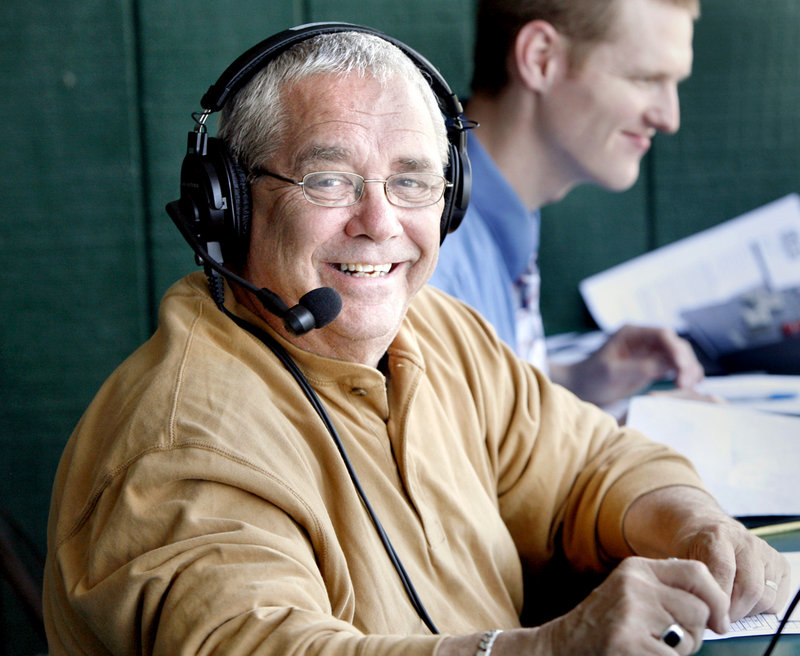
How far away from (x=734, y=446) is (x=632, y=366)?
17.5 inches

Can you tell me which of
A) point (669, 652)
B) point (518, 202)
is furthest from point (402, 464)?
point (518, 202)

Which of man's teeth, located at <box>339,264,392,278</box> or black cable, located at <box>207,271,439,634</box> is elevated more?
man's teeth, located at <box>339,264,392,278</box>

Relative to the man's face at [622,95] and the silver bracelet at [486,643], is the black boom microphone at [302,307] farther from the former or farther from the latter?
the man's face at [622,95]

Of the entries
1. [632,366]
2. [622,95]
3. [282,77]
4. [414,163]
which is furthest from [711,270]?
[282,77]

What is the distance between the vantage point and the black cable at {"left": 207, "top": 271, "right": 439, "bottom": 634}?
85 centimetres

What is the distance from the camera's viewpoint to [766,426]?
1386 mm

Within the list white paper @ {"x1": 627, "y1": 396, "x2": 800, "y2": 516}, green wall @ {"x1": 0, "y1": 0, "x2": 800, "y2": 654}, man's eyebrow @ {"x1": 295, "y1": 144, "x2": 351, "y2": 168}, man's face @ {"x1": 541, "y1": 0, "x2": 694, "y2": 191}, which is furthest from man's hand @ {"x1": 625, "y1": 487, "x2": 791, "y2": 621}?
green wall @ {"x1": 0, "y1": 0, "x2": 800, "y2": 654}

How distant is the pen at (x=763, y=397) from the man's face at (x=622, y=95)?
19.7 inches

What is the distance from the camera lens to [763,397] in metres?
1.61

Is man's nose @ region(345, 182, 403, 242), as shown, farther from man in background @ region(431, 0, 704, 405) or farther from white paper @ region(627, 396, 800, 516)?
man in background @ region(431, 0, 704, 405)

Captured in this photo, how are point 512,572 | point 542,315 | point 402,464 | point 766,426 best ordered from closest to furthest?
1. point 402,464
2. point 512,572
3. point 766,426
4. point 542,315

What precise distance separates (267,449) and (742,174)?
1.81 m

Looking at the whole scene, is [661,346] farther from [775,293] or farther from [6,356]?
[6,356]

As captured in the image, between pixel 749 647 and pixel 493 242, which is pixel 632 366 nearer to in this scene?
pixel 493 242
